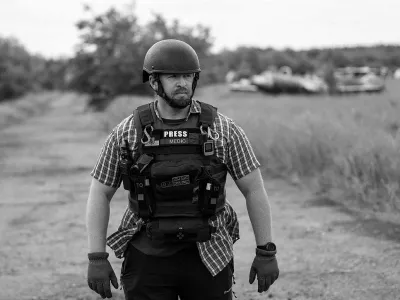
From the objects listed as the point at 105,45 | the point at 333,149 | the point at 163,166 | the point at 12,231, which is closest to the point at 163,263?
the point at 163,166

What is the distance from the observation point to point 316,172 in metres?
10.6

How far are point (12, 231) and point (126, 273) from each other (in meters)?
5.23

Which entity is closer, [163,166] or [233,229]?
[163,166]

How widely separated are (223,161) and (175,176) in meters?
0.24

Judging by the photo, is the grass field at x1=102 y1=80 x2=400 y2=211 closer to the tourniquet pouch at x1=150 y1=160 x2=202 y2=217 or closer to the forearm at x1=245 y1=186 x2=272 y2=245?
the forearm at x1=245 y1=186 x2=272 y2=245

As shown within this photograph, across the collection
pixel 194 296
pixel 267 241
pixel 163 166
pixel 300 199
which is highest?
pixel 163 166

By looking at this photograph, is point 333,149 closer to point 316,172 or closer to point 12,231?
point 316,172

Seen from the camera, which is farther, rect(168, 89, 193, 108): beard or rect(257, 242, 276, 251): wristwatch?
rect(257, 242, 276, 251): wristwatch

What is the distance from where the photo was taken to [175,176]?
305cm

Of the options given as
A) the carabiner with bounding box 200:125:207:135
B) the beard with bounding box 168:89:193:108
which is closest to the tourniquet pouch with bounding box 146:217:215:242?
the carabiner with bounding box 200:125:207:135

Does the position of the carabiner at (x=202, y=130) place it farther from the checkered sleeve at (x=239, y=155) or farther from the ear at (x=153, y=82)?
the ear at (x=153, y=82)

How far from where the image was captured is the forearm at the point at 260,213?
125 inches

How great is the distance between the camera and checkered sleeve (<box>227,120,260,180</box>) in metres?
3.14

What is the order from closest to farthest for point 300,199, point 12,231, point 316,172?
point 12,231 < point 300,199 < point 316,172
